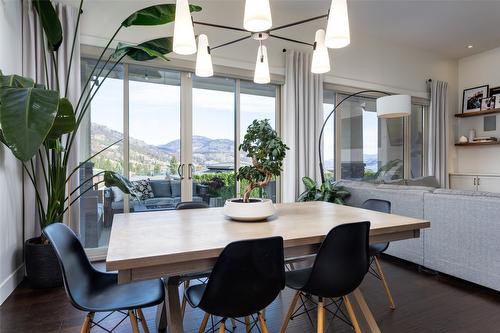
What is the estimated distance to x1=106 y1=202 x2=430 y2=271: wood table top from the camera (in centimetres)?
128

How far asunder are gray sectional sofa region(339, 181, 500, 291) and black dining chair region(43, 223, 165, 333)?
2.66 meters

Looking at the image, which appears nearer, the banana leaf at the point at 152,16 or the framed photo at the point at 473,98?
the banana leaf at the point at 152,16

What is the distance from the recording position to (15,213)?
→ 2.77 meters

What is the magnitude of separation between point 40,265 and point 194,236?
203 cm

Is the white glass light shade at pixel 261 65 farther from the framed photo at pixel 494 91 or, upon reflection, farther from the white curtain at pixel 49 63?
the framed photo at pixel 494 91

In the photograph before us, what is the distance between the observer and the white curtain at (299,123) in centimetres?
443

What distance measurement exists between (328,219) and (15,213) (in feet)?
9.02

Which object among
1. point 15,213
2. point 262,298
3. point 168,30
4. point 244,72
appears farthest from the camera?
point 244,72

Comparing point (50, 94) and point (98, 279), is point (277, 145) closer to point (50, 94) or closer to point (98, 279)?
point (98, 279)

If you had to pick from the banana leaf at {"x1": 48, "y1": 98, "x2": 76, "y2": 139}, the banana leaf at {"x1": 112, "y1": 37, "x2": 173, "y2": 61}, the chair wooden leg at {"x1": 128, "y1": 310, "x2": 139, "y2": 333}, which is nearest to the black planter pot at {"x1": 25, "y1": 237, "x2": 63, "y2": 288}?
the banana leaf at {"x1": 48, "y1": 98, "x2": 76, "y2": 139}

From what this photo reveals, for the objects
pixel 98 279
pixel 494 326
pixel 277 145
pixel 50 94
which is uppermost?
pixel 50 94

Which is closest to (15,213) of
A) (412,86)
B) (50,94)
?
(50,94)

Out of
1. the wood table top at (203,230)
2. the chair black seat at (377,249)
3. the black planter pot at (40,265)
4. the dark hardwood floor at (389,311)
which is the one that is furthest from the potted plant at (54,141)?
the chair black seat at (377,249)

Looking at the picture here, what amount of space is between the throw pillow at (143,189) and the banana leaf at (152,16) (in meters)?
1.81
